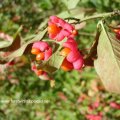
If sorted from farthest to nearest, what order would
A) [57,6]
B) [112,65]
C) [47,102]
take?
[57,6], [47,102], [112,65]

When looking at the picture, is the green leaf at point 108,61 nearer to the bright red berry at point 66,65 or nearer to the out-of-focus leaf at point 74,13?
the bright red berry at point 66,65

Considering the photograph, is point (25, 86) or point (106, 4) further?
point (25, 86)

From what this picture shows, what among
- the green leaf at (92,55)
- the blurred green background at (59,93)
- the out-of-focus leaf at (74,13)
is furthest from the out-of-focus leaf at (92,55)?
the blurred green background at (59,93)

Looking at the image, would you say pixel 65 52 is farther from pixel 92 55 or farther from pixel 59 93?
pixel 59 93

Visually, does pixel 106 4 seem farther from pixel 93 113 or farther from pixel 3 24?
pixel 3 24

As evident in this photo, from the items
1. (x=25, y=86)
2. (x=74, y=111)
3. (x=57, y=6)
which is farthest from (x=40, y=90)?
(x=57, y=6)

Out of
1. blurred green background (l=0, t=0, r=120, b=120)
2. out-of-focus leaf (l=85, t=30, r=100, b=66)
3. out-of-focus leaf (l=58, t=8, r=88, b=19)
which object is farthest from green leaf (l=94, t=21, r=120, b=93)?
blurred green background (l=0, t=0, r=120, b=120)
